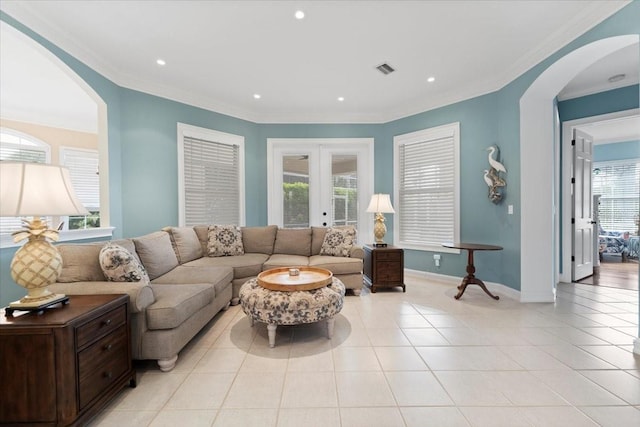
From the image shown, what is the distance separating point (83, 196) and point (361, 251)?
5.91 m

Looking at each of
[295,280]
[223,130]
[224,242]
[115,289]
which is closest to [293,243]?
[224,242]

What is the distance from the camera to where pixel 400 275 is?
157 inches

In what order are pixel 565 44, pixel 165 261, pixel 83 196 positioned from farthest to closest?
pixel 83 196
pixel 165 261
pixel 565 44

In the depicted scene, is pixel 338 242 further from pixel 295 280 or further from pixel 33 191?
pixel 33 191

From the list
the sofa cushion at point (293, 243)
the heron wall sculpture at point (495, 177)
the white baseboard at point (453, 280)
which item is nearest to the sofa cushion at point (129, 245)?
the sofa cushion at point (293, 243)

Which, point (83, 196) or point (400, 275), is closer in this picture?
point (400, 275)

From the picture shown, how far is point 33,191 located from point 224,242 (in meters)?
2.56

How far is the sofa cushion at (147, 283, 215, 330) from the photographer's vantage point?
204 cm

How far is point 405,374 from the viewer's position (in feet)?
6.57

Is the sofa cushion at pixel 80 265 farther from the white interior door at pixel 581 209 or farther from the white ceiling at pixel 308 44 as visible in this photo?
the white interior door at pixel 581 209

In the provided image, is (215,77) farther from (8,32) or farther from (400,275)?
(400,275)

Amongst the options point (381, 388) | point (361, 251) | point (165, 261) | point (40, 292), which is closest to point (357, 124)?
point (361, 251)

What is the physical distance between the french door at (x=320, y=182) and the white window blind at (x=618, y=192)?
6.84m

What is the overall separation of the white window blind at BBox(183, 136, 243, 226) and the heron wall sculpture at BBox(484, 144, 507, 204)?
3980 mm
